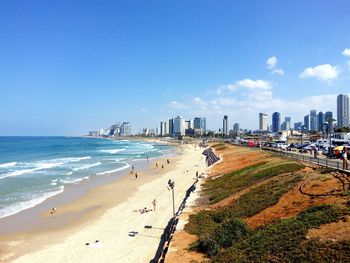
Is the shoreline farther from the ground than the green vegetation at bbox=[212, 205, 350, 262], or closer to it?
closer to it

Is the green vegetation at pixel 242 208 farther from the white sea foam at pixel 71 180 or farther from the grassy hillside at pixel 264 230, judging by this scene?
the white sea foam at pixel 71 180

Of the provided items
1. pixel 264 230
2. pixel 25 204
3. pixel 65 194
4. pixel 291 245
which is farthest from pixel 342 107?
pixel 291 245

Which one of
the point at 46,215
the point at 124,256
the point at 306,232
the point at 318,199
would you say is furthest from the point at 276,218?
the point at 46,215

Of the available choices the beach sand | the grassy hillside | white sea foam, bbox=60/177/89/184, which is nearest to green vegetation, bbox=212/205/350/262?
the grassy hillside

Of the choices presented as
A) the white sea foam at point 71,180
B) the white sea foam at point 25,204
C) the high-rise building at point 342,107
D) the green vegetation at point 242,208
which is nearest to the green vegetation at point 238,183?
the green vegetation at point 242,208

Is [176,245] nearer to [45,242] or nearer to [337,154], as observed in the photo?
[45,242]

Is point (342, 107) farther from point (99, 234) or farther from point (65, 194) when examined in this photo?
point (99, 234)

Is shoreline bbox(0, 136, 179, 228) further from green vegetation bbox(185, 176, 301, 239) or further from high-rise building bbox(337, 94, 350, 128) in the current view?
high-rise building bbox(337, 94, 350, 128)
